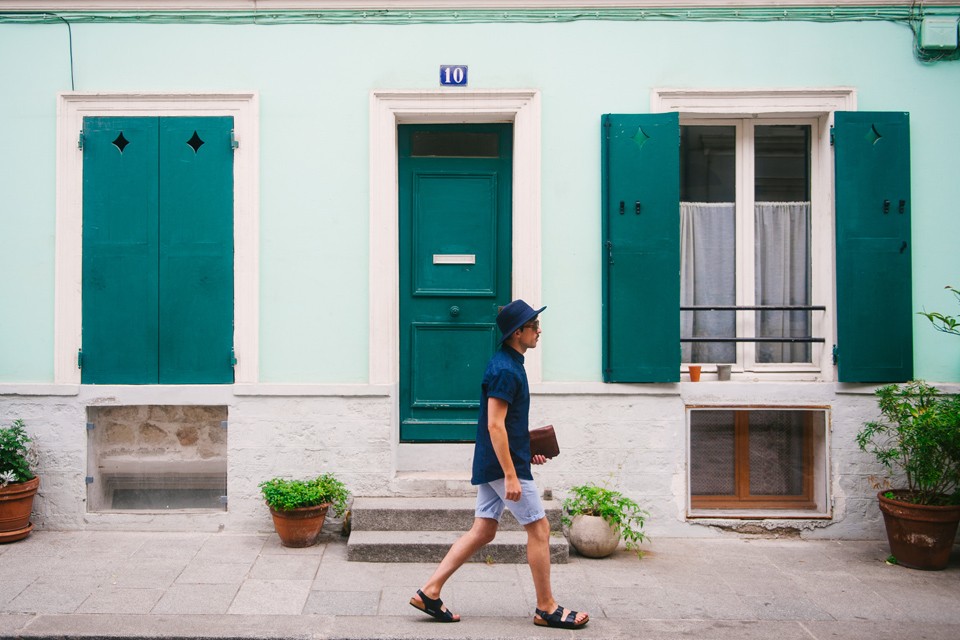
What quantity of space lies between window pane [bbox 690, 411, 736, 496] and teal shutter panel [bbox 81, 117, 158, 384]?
4.31 metres

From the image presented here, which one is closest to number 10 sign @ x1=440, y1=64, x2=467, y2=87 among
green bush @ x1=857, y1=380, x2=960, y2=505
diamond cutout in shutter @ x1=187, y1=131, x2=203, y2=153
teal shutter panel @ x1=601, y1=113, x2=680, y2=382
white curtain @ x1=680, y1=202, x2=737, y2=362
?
teal shutter panel @ x1=601, y1=113, x2=680, y2=382

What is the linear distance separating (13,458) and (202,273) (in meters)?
1.89

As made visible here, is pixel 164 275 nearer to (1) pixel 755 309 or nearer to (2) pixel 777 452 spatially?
(1) pixel 755 309

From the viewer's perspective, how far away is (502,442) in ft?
14.5

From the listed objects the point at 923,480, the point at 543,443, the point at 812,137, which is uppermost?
the point at 812,137

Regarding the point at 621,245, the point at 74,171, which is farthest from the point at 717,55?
the point at 74,171

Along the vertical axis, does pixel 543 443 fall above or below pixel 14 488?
above

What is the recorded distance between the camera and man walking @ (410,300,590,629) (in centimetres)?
443

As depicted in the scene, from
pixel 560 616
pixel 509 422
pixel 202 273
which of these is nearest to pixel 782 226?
pixel 509 422

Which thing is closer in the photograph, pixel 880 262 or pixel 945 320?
pixel 945 320

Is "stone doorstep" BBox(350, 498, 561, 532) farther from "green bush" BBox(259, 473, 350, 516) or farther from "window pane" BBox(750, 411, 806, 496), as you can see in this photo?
"window pane" BBox(750, 411, 806, 496)

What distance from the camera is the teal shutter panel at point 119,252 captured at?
6.45m

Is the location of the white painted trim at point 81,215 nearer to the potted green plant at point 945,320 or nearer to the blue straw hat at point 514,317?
the blue straw hat at point 514,317

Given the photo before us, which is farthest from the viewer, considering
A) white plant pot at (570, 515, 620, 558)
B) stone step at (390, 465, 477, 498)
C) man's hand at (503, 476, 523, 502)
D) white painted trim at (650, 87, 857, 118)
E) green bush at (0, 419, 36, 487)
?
white painted trim at (650, 87, 857, 118)
